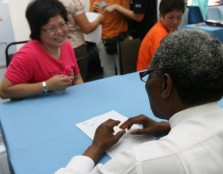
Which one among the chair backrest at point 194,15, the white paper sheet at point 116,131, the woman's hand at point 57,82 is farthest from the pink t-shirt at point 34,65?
the chair backrest at point 194,15

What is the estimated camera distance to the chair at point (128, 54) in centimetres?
240

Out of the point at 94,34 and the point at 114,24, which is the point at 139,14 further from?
the point at 94,34

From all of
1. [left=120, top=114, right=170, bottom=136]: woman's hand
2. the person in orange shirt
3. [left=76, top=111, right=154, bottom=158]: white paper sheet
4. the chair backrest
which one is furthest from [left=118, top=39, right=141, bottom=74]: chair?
the chair backrest

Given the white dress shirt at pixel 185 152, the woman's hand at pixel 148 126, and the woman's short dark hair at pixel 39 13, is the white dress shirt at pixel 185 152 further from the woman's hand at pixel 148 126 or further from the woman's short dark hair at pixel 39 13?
the woman's short dark hair at pixel 39 13

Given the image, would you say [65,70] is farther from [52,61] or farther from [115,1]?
[115,1]

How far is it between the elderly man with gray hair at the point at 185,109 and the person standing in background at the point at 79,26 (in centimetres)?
161

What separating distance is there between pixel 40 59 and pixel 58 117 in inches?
17.3

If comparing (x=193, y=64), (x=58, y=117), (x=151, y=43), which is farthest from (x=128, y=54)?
(x=193, y=64)

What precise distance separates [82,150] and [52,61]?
79 centimetres

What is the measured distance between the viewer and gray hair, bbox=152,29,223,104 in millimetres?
714

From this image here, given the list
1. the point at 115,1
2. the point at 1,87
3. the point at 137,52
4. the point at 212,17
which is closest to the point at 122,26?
the point at 115,1

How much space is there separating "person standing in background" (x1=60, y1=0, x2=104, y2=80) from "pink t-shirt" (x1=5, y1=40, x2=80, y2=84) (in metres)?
0.56

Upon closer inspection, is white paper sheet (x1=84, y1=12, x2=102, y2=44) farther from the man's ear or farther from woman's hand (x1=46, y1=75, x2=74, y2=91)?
the man's ear

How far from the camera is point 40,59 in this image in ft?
5.60
